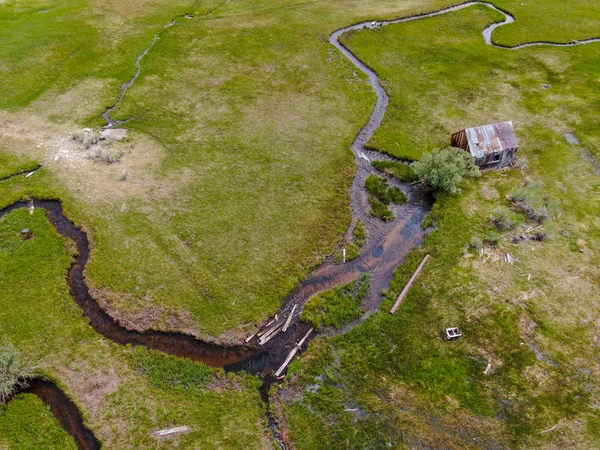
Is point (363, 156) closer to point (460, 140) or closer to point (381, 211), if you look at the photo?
point (381, 211)

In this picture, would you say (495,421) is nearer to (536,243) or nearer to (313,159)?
(536,243)

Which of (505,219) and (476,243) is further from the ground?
(505,219)

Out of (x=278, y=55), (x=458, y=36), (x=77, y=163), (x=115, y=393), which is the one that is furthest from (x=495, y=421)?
(x=458, y=36)

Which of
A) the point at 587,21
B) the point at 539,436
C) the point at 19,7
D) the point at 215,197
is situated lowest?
the point at 539,436

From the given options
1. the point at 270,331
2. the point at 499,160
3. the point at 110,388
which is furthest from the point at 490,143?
the point at 110,388

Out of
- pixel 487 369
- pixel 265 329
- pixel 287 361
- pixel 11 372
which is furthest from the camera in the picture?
pixel 265 329

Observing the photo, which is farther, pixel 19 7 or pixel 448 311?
pixel 19 7

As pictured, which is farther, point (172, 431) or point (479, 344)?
point (479, 344)
